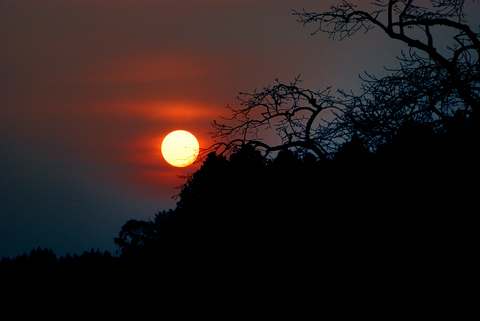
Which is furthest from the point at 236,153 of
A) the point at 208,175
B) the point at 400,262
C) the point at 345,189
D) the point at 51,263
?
the point at 51,263

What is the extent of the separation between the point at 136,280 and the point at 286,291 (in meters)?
3.89

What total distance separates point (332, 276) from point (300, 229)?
0.99m

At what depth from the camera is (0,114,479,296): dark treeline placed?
5.32 meters

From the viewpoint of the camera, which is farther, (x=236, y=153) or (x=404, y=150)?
(x=236, y=153)

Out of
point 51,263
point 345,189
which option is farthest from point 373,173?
→ point 51,263

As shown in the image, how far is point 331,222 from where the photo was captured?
6.43m

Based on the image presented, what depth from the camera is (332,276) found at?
20.2 feet

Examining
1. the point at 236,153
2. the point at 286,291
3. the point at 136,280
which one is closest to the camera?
the point at 286,291

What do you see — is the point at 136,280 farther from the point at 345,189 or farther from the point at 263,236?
the point at 345,189

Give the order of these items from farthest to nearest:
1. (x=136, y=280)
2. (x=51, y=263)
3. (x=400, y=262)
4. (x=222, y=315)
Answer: (x=51, y=263)
(x=136, y=280)
(x=222, y=315)
(x=400, y=262)

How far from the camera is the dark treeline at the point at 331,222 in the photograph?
532cm

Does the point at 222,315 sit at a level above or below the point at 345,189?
below

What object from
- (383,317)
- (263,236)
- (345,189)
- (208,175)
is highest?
(208,175)

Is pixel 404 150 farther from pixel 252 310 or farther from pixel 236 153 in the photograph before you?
pixel 236 153
